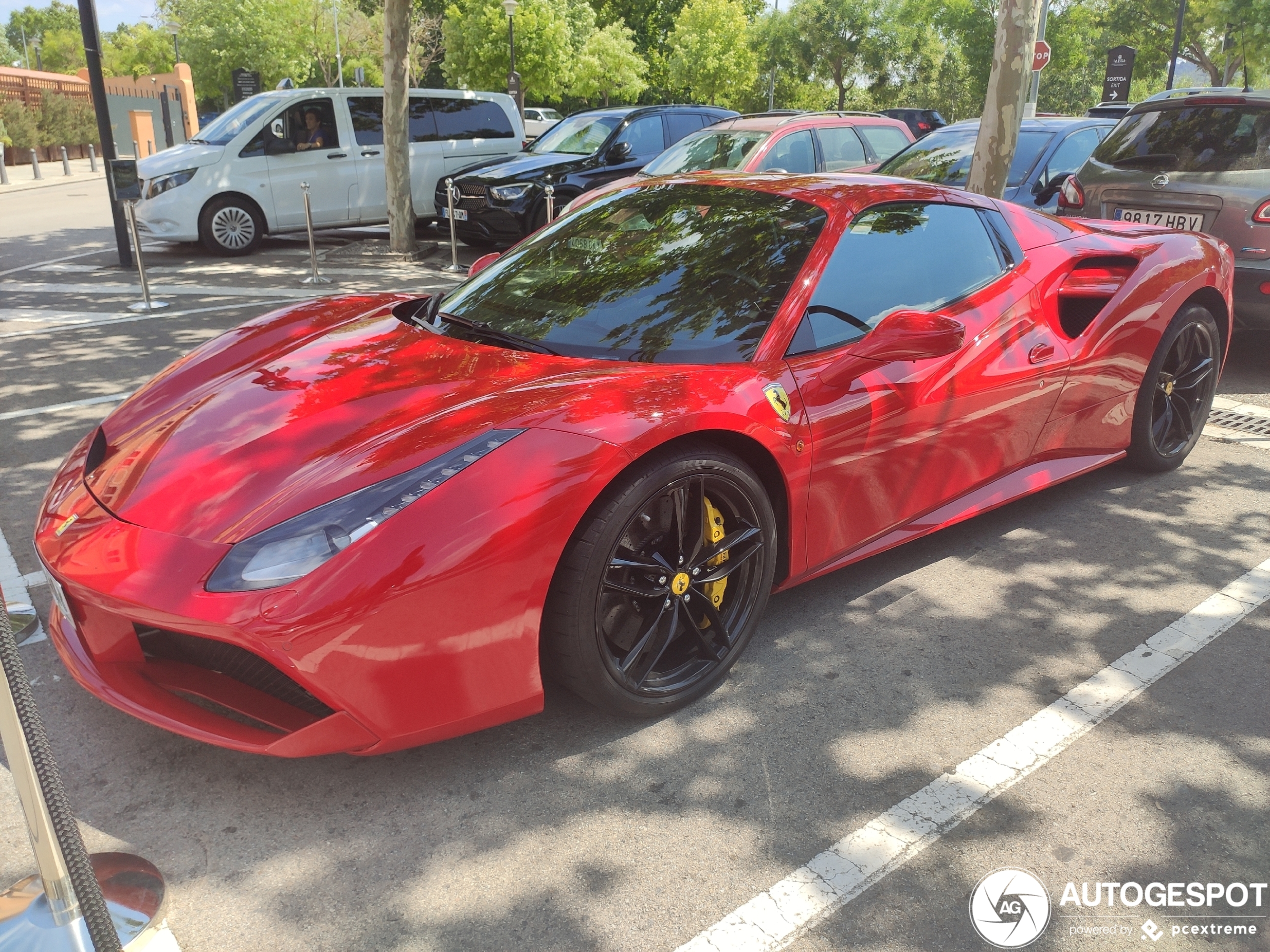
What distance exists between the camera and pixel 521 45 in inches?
1476

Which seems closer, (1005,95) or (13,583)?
(13,583)

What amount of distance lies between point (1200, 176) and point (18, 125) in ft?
113

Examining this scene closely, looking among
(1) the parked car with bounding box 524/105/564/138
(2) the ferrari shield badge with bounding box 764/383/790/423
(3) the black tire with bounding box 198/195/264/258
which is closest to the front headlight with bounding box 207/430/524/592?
(2) the ferrari shield badge with bounding box 764/383/790/423

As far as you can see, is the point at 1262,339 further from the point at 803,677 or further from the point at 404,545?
the point at 404,545

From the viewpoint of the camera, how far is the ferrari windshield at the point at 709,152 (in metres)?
9.38

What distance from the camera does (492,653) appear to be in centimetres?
245

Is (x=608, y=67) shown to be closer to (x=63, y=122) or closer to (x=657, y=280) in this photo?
(x=63, y=122)

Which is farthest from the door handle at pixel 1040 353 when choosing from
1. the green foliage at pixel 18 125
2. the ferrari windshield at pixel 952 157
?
the green foliage at pixel 18 125

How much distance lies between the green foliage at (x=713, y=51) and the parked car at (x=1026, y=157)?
38.8 m

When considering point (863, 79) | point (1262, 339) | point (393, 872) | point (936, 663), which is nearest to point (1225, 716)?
point (936, 663)

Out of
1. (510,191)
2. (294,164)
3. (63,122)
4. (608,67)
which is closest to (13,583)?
(510,191)

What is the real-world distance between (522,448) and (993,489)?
207cm

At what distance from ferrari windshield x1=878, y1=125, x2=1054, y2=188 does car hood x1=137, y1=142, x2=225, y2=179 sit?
23.0 ft

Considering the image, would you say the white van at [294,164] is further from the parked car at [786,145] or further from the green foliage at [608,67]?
the green foliage at [608,67]
